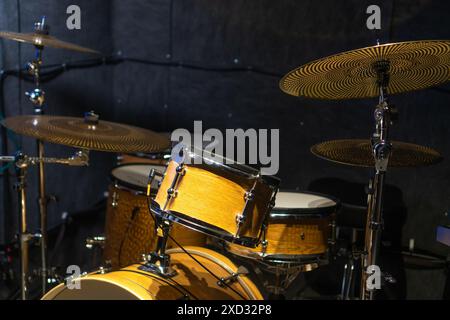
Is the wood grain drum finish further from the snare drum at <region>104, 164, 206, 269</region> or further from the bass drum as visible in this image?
the snare drum at <region>104, 164, 206, 269</region>

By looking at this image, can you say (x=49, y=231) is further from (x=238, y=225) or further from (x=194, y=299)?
(x=238, y=225)

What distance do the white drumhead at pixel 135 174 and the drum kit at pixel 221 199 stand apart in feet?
0.03

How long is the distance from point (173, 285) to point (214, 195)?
13.3 inches

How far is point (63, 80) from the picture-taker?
2.60 metres

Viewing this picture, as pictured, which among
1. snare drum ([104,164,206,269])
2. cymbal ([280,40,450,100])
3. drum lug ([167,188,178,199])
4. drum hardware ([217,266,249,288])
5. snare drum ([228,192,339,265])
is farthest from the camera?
snare drum ([104,164,206,269])

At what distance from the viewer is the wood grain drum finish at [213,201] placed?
1425 mm

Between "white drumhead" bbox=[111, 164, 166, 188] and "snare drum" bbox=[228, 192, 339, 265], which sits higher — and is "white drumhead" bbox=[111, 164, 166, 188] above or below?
above

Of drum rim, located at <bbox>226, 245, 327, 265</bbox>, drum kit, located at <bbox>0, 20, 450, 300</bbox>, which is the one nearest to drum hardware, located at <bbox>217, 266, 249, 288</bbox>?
drum kit, located at <bbox>0, 20, 450, 300</bbox>

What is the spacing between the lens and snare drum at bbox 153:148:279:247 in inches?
55.8

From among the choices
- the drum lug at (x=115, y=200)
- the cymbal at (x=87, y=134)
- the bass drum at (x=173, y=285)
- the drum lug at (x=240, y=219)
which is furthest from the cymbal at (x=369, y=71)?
the drum lug at (x=115, y=200)

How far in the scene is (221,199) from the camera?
143 cm

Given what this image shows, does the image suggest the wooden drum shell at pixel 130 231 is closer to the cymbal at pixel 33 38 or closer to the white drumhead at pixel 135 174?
the white drumhead at pixel 135 174

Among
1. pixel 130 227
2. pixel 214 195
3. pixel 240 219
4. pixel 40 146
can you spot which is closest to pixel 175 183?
pixel 214 195
